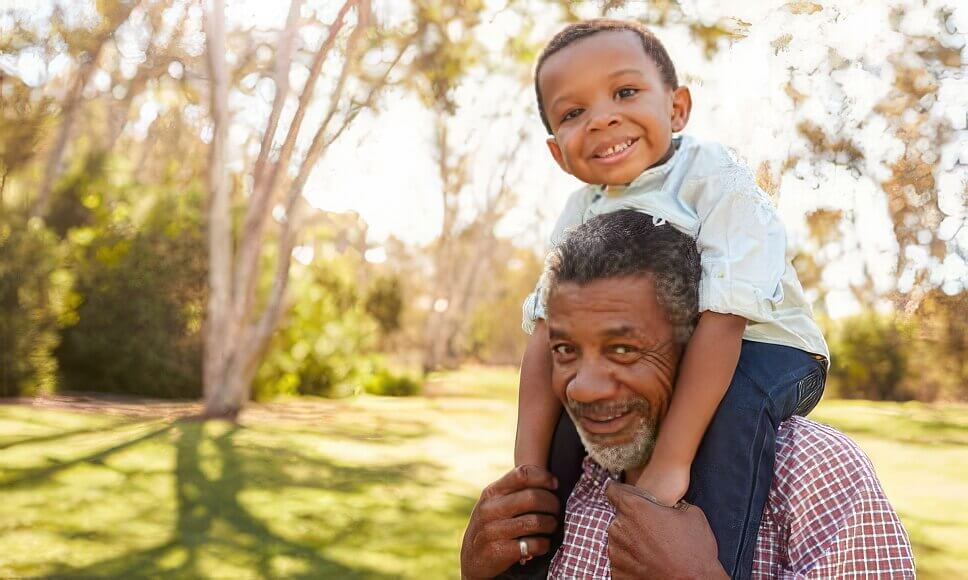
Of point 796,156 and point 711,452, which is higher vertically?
point 796,156

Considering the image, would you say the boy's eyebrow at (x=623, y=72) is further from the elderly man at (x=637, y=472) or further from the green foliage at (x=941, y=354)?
the green foliage at (x=941, y=354)

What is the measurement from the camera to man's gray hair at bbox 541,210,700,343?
1.92 m

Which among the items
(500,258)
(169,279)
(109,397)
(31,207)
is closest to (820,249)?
(169,279)

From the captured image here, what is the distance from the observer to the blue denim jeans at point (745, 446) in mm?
1745

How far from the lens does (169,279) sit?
8.16 metres

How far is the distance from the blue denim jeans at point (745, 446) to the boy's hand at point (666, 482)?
5 centimetres

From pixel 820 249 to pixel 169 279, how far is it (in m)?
5.92

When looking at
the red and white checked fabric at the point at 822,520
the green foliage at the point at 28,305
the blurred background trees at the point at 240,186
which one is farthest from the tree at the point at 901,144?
the green foliage at the point at 28,305

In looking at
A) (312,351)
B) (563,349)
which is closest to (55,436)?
(312,351)

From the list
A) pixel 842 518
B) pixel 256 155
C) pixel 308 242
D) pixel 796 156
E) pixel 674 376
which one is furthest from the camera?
pixel 308 242

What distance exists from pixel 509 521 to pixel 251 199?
259 inches

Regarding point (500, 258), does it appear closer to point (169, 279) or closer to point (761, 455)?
point (169, 279)

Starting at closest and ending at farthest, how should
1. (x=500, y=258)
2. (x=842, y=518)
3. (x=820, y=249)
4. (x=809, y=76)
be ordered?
(x=842, y=518), (x=809, y=76), (x=820, y=249), (x=500, y=258)

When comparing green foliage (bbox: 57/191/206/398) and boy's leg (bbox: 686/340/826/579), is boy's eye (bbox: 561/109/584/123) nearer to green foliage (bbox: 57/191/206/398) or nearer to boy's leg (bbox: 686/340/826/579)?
boy's leg (bbox: 686/340/826/579)
